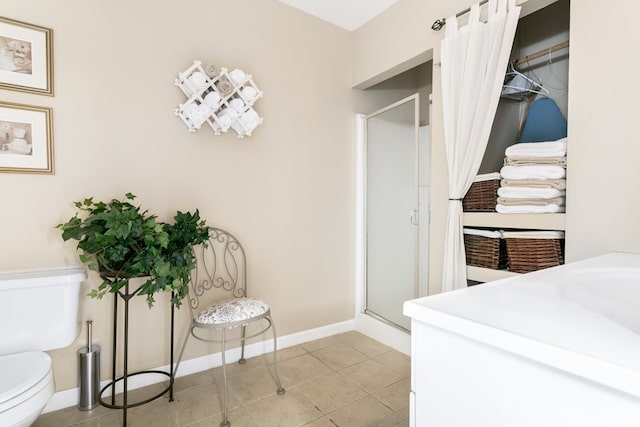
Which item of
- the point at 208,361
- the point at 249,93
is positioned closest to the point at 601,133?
the point at 249,93

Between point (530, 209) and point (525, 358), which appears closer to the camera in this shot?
point (525, 358)

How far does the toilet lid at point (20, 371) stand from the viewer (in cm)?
116

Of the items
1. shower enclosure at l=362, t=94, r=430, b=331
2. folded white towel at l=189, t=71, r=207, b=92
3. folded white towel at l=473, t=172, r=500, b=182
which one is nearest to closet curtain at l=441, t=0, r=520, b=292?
folded white towel at l=473, t=172, r=500, b=182

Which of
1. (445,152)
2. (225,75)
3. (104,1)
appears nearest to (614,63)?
(445,152)

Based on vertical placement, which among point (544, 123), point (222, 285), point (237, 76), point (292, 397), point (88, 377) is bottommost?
point (292, 397)

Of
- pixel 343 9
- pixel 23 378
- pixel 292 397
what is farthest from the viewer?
pixel 343 9

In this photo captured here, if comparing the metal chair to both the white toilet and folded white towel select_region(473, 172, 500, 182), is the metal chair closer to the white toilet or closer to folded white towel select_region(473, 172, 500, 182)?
the white toilet

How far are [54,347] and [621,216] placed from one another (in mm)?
2561

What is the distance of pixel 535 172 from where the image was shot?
5.18ft

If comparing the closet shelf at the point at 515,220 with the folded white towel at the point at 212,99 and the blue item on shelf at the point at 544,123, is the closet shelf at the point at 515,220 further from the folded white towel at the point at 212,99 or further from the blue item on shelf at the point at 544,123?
the folded white towel at the point at 212,99

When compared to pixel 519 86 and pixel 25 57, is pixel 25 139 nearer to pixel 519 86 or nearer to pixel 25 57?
pixel 25 57

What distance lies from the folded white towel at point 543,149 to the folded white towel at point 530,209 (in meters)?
0.24

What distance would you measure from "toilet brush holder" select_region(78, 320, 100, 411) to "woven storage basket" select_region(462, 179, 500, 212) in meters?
2.20

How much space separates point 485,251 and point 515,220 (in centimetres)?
25
